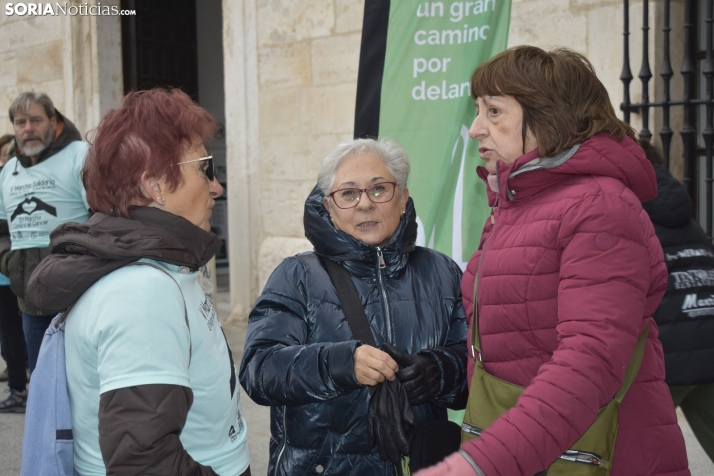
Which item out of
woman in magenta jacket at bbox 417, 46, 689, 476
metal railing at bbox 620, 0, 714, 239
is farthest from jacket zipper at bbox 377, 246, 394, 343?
metal railing at bbox 620, 0, 714, 239

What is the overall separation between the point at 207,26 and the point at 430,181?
7766 millimetres

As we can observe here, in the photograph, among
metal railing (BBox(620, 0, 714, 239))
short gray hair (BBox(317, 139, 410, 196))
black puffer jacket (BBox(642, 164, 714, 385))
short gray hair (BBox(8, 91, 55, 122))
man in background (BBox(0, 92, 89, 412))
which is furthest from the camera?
short gray hair (BBox(8, 91, 55, 122))

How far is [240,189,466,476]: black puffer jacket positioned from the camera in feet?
6.86

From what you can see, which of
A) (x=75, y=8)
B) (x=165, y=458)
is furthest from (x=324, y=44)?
(x=165, y=458)

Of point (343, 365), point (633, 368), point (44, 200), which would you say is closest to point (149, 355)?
point (343, 365)

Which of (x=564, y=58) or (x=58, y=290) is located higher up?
(x=564, y=58)

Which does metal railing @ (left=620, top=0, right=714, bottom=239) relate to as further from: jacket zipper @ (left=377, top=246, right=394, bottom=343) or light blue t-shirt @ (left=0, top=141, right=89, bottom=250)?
light blue t-shirt @ (left=0, top=141, right=89, bottom=250)

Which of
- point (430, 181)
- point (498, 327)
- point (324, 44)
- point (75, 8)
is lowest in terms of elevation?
point (498, 327)

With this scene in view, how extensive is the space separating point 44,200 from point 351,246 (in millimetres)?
2982

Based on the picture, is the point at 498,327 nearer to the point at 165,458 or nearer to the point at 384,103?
the point at 165,458

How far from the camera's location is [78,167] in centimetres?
462

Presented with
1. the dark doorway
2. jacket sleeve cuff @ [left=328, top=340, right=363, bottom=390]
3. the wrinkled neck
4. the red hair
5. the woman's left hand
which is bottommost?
the woman's left hand

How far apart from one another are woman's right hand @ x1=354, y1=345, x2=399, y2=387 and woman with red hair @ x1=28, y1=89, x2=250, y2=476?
323 mm

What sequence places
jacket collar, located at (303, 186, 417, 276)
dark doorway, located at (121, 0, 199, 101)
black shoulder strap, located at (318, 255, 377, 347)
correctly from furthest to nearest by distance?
dark doorway, located at (121, 0, 199, 101)
jacket collar, located at (303, 186, 417, 276)
black shoulder strap, located at (318, 255, 377, 347)
